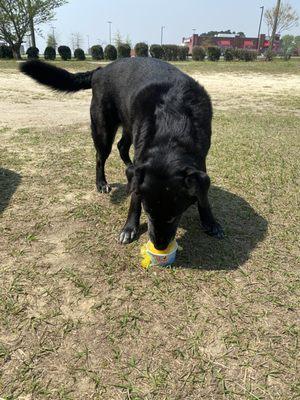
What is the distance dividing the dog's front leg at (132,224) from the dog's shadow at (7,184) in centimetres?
134

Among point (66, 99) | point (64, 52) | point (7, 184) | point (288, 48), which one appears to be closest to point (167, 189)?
point (7, 184)

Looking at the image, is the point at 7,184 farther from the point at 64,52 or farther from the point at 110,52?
the point at 110,52

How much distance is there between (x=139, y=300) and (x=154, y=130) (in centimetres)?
135

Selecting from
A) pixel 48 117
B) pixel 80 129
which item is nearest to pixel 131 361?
pixel 80 129

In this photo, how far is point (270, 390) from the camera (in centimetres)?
196

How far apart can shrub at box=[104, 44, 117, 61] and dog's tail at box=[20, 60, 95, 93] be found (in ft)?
98.3

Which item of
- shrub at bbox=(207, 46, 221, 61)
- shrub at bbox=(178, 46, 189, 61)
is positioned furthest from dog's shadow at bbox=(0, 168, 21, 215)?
shrub at bbox=(207, 46, 221, 61)

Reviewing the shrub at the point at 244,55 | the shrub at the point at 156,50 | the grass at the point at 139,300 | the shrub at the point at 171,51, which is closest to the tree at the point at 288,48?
the shrub at the point at 244,55

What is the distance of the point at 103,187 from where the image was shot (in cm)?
421

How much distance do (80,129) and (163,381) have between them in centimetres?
571

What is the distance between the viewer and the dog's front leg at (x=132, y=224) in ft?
10.7

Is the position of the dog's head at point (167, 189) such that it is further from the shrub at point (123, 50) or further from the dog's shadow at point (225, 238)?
the shrub at point (123, 50)

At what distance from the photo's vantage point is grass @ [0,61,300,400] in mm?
2002

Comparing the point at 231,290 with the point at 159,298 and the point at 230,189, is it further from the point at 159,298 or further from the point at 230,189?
the point at 230,189
